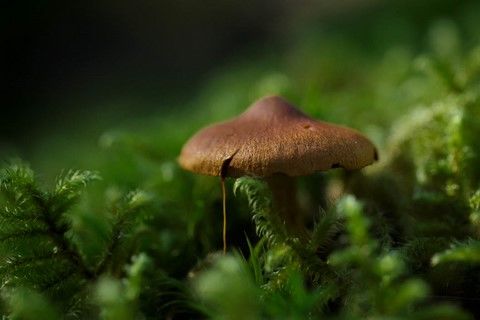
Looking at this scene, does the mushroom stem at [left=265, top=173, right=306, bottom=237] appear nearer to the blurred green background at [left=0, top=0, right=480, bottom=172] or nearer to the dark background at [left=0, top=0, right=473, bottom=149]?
the blurred green background at [left=0, top=0, right=480, bottom=172]

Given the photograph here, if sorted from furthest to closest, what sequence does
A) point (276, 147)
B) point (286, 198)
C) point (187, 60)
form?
point (187, 60), point (286, 198), point (276, 147)

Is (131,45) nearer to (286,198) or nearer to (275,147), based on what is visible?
(286,198)

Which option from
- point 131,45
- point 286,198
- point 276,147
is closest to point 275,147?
point 276,147

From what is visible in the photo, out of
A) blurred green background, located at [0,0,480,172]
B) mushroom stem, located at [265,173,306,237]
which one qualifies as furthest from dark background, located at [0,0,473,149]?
mushroom stem, located at [265,173,306,237]

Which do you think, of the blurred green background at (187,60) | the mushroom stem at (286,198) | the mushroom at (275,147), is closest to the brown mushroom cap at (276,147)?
the mushroom at (275,147)

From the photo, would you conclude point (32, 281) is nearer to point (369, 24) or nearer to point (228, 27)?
point (369, 24)

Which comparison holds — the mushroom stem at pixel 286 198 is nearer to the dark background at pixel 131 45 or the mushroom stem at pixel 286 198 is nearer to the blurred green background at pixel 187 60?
the blurred green background at pixel 187 60
